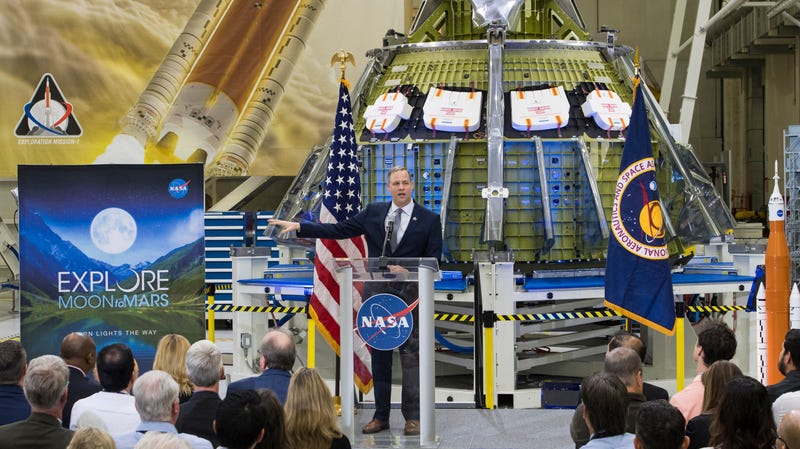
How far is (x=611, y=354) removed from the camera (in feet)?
19.6

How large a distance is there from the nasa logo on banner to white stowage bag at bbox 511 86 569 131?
4.44 m

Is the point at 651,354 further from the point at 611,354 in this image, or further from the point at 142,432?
the point at 142,432

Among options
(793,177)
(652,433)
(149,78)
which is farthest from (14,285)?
(652,433)

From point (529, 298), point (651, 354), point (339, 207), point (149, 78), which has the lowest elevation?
point (651, 354)

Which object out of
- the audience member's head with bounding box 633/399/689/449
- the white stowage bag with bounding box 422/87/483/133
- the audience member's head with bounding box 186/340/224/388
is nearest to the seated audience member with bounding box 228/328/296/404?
the audience member's head with bounding box 186/340/224/388

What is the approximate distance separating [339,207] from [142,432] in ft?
16.9

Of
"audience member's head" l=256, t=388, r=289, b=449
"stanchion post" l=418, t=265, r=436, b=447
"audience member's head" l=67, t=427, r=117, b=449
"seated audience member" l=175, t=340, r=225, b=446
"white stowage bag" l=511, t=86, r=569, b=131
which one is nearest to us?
"audience member's head" l=67, t=427, r=117, b=449

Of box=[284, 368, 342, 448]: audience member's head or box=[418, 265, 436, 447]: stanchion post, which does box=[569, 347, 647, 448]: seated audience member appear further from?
box=[418, 265, 436, 447]: stanchion post

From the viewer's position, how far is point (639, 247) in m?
9.48

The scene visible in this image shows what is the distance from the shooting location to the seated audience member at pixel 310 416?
17.4 ft

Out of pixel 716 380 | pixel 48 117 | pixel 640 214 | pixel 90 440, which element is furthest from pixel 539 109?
pixel 48 117

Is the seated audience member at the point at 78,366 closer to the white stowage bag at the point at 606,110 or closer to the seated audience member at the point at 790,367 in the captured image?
the seated audience member at the point at 790,367

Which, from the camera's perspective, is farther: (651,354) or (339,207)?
(651,354)

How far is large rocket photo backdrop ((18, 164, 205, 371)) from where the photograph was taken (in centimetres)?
952
